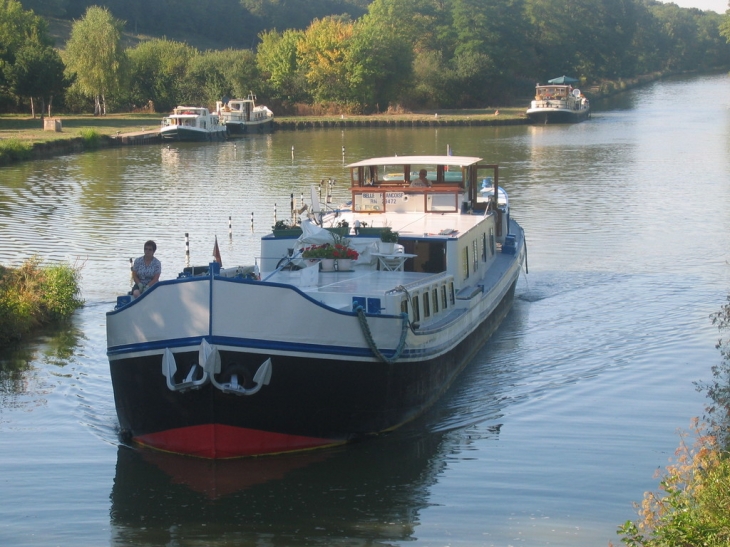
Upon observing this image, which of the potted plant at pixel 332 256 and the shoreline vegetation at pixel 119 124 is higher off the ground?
the shoreline vegetation at pixel 119 124

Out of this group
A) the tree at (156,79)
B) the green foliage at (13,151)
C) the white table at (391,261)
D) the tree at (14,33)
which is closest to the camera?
the white table at (391,261)

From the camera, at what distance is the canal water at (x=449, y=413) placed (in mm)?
12102

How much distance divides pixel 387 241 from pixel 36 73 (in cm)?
6210

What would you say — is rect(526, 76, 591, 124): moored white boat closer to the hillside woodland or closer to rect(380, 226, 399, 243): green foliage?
the hillside woodland

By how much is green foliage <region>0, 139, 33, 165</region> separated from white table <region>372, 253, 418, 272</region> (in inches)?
1527

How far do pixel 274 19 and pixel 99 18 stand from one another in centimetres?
7258

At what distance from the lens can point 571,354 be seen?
63.9 ft

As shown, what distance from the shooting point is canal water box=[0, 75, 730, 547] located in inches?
476

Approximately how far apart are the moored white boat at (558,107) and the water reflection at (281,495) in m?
74.0

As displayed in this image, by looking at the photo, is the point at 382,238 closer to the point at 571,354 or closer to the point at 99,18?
the point at 571,354

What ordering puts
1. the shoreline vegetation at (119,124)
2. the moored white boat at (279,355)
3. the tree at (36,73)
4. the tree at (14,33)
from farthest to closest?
the tree at (14,33) → the tree at (36,73) → the shoreline vegetation at (119,124) → the moored white boat at (279,355)

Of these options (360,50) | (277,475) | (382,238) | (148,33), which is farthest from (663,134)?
(148,33)

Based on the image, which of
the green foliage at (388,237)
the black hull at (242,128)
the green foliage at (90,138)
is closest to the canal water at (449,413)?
the green foliage at (388,237)

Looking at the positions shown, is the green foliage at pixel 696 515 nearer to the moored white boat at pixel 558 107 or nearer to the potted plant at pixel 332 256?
the potted plant at pixel 332 256
